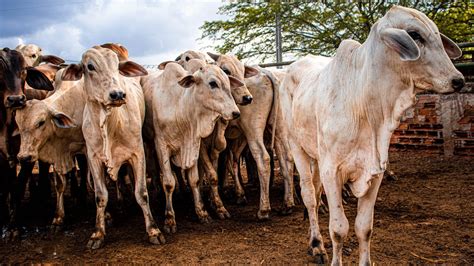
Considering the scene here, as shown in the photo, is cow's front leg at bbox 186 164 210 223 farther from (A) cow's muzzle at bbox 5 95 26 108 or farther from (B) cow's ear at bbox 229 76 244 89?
(A) cow's muzzle at bbox 5 95 26 108

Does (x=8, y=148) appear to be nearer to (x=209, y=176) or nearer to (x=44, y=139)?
(x=44, y=139)

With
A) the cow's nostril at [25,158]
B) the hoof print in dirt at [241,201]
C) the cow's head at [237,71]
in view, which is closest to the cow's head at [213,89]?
the cow's head at [237,71]

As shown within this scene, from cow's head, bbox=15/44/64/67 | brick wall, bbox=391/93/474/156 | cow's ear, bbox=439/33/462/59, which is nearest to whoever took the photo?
cow's ear, bbox=439/33/462/59

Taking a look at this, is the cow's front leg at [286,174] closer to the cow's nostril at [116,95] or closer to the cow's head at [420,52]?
the cow's nostril at [116,95]

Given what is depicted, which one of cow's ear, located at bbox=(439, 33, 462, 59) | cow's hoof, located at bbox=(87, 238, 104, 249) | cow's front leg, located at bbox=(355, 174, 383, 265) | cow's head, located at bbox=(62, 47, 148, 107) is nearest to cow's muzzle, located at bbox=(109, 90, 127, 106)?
cow's head, located at bbox=(62, 47, 148, 107)

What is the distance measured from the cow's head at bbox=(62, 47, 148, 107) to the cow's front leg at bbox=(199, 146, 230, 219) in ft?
5.26

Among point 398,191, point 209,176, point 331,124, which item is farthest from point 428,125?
point 331,124

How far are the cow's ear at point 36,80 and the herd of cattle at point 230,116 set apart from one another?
11mm

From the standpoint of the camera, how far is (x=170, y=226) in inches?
195

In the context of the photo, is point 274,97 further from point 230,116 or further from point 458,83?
point 458,83

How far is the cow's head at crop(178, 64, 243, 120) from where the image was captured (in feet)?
15.9

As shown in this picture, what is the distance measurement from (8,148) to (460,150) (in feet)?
22.0

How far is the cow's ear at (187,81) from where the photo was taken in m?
4.94

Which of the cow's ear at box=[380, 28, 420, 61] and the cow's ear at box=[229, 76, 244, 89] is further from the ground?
the cow's ear at box=[229, 76, 244, 89]
